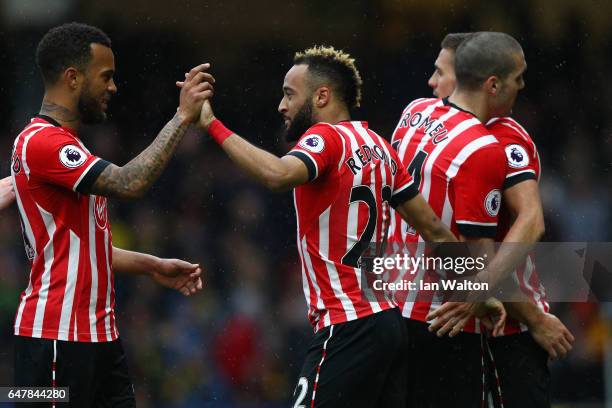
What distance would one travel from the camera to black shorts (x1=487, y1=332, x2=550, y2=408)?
4.59 meters

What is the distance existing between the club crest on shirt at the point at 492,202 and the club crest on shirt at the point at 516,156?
6.1 inches

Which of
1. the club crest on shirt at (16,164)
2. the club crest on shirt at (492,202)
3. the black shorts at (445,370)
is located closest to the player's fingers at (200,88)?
the club crest on shirt at (16,164)

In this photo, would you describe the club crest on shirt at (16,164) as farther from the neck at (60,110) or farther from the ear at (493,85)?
the ear at (493,85)

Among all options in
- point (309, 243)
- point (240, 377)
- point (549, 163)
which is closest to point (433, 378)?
point (309, 243)

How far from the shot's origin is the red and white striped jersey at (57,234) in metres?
4.06

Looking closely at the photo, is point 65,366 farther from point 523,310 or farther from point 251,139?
point 251,139

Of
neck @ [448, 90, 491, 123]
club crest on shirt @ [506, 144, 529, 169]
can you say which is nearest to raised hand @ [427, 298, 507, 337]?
club crest on shirt @ [506, 144, 529, 169]

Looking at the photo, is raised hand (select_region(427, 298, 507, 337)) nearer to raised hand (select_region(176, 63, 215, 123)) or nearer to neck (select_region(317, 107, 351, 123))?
neck (select_region(317, 107, 351, 123))

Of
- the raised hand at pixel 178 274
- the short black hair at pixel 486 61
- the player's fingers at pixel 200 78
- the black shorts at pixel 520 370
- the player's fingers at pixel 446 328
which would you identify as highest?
the short black hair at pixel 486 61

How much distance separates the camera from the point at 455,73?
486 cm

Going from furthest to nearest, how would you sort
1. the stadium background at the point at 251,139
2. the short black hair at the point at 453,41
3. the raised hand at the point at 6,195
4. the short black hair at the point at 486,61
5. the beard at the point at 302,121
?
the stadium background at the point at 251,139
the short black hair at the point at 453,41
the short black hair at the point at 486,61
the beard at the point at 302,121
the raised hand at the point at 6,195

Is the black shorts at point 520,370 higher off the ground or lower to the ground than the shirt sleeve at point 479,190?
lower

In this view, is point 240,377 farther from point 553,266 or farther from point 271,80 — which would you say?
point 553,266

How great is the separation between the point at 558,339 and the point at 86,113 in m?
2.35
